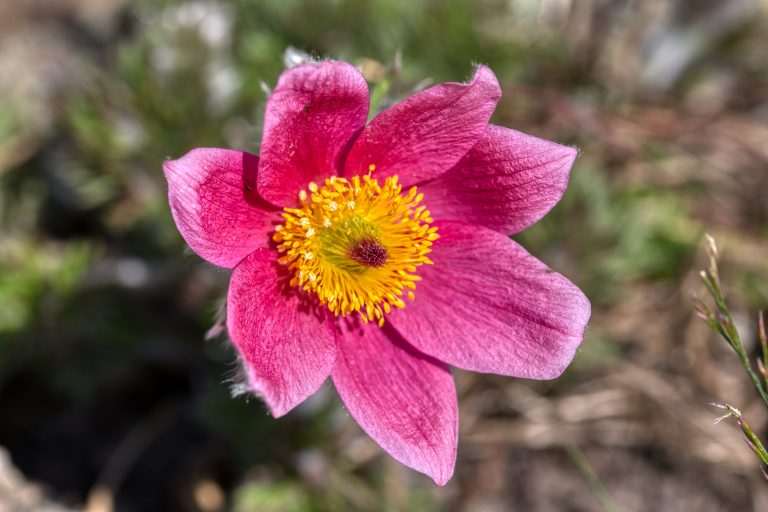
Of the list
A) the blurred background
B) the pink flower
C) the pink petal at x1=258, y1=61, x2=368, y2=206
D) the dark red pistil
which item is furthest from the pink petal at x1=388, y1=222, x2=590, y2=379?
the blurred background

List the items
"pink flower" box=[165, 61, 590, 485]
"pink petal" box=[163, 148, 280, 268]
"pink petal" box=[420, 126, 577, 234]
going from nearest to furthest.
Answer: "pink petal" box=[163, 148, 280, 268] → "pink flower" box=[165, 61, 590, 485] → "pink petal" box=[420, 126, 577, 234]

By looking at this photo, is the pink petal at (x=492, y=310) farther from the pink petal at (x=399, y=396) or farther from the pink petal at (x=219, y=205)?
the pink petal at (x=219, y=205)

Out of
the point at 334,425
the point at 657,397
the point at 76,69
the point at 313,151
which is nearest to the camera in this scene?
the point at 313,151

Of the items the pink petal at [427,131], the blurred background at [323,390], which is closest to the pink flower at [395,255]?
the pink petal at [427,131]

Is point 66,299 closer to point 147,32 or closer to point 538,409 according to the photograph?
point 147,32

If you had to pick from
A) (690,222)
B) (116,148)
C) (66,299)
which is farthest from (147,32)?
(690,222)

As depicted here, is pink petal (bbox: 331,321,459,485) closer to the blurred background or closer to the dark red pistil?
the dark red pistil

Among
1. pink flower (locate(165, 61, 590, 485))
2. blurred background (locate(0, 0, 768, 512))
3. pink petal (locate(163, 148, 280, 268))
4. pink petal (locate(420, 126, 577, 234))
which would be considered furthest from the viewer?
blurred background (locate(0, 0, 768, 512))
